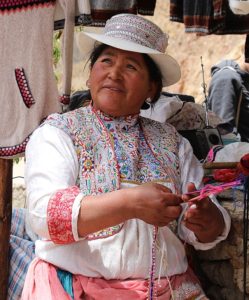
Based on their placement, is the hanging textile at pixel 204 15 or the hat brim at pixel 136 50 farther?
the hanging textile at pixel 204 15

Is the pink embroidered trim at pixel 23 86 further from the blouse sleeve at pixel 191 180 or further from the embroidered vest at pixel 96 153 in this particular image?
the blouse sleeve at pixel 191 180

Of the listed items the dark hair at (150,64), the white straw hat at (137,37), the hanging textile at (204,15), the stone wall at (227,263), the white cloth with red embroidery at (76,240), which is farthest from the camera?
the hanging textile at (204,15)

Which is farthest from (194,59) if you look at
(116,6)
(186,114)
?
(116,6)

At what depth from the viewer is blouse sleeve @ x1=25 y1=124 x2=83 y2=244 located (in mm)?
1887

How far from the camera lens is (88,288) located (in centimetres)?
206

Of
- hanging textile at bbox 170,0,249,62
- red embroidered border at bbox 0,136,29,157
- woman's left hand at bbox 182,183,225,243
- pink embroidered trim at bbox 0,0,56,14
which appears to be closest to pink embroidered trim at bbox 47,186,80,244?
woman's left hand at bbox 182,183,225,243

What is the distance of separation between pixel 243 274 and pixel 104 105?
3.11 ft

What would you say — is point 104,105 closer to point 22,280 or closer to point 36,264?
point 36,264

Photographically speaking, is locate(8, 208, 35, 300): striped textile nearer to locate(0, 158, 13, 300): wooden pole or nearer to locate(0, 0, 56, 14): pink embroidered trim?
locate(0, 158, 13, 300): wooden pole

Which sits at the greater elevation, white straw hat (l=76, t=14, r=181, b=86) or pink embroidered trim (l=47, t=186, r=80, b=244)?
white straw hat (l=76, t=14, r=181, b=86)

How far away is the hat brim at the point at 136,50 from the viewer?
222 centimetres

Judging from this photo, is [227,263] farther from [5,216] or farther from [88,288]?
[5,216]

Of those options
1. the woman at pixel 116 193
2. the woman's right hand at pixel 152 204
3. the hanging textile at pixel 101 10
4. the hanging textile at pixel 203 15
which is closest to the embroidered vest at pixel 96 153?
the woman at pixel 116 193

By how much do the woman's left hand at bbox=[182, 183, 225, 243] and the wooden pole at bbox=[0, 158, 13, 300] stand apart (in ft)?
2.98
